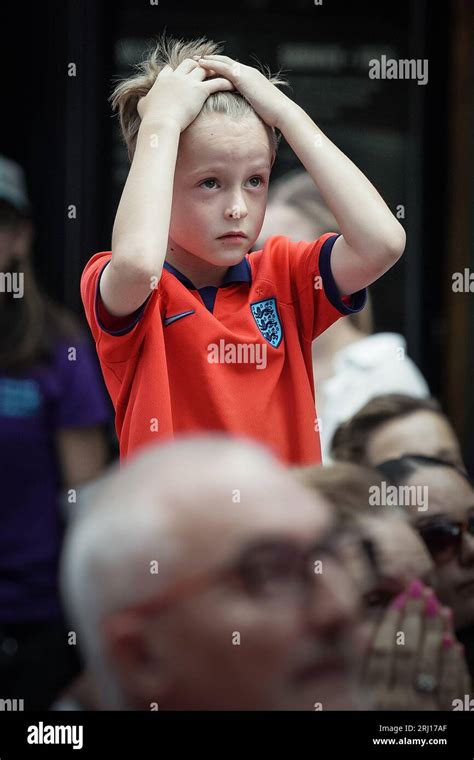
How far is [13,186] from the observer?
3.65 m

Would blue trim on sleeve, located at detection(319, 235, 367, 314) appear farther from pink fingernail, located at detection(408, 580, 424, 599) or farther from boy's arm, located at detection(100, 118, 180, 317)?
pink fingernail, located at detection(408, 580, 424, 599)

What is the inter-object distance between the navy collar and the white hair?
1047 millimetres

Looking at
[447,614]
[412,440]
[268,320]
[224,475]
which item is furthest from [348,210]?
[224,475]

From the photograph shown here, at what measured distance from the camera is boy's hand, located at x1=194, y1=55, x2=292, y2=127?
7.05 ft

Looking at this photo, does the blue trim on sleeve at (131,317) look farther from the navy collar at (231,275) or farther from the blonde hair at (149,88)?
the blonde hair at (149,88)

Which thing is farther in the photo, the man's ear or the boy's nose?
the boy's nose

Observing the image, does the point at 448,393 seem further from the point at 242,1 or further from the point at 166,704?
the point at 166,704

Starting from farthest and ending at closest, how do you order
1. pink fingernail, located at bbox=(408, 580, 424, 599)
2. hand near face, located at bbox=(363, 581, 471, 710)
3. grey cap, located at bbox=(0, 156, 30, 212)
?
grey cap, located at bbox=(0, 156, 30, 212) → pink fingernail, located at bbox=(408, 580, 424, 599) → hand near face, located at bbox=(363, 581, 471, 710)

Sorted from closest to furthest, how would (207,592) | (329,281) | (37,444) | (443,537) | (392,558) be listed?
1. (207,592)
2. (392,558)
3. (329,281)
4. (443,537)
5. (37,444)

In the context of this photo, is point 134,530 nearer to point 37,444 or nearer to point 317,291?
point 317,291

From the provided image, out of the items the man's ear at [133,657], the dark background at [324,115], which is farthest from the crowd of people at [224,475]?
the dark background at [324,115]

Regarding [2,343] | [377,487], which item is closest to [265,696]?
[377,487]

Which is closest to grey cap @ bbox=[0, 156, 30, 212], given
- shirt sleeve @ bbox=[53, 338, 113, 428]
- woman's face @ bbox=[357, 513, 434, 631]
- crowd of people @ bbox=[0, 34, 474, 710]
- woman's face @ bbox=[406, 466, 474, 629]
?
crowd of people @ bbox=[0, 34, 474, 710]

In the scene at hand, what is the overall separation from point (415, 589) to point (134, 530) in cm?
107
